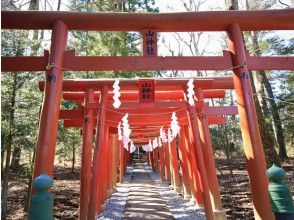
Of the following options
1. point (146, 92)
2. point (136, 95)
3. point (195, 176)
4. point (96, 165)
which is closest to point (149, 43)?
point (146, 92)

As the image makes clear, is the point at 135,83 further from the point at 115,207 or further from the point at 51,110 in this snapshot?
the point at 115,207

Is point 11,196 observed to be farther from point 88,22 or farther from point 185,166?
point 88,22

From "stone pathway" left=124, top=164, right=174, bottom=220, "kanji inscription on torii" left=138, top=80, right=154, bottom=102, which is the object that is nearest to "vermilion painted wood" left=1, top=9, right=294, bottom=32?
"kanji inscription on torii" left=138, top=80, right=154, bottom=102

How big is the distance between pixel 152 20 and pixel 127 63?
946mm

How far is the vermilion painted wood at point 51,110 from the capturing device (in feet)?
16.3

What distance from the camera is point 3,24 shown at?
18.4 feet

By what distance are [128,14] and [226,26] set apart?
1.91m

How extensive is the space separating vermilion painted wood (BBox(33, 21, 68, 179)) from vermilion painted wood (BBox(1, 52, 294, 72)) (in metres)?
0.25

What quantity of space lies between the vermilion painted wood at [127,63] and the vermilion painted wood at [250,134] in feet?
0.83

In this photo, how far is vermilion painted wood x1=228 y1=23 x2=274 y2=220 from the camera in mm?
5211

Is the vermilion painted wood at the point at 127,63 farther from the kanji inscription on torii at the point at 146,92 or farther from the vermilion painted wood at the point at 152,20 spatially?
the kanji inscription on torii at the point at 146,92

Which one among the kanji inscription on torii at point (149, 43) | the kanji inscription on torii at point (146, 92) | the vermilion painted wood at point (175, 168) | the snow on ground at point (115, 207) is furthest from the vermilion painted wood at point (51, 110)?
the vermilion painted wood at point (175, 168)

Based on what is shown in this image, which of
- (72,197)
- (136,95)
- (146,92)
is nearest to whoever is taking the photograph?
(146,92)

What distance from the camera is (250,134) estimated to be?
5473mm
